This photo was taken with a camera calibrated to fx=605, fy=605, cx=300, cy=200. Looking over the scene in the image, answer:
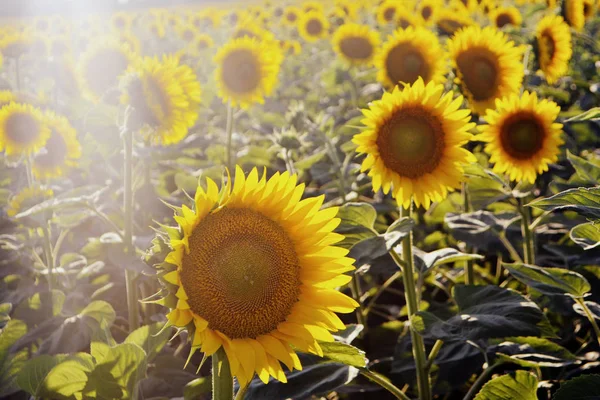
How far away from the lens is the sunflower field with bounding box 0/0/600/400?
1.35 meters

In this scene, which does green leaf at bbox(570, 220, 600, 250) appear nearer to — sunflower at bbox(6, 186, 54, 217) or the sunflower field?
the sunflower field

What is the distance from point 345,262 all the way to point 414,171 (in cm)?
78

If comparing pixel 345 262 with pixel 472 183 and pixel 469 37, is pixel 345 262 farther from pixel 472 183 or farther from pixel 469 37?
pixel 469 37

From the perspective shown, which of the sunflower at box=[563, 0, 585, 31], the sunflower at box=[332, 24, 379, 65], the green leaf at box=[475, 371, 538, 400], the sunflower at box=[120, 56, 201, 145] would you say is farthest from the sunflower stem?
the sunflower at box=[332, 24, 379, 65]

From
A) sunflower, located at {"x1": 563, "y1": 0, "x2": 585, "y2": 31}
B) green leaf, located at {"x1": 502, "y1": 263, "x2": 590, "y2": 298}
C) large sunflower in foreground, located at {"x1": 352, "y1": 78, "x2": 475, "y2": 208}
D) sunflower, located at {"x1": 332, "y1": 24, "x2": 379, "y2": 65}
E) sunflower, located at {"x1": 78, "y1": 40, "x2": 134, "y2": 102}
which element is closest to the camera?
green leaf, located at {"x1": 502, "y1": 263, "x2": 590, "y2": 298}

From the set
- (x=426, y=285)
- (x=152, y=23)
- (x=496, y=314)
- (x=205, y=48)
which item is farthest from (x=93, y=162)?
(x=152, y=23)

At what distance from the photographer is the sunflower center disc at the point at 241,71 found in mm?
3936

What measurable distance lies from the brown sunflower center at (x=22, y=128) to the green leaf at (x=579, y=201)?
240 centimetres

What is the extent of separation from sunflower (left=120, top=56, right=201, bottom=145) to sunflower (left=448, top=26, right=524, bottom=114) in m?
1.27

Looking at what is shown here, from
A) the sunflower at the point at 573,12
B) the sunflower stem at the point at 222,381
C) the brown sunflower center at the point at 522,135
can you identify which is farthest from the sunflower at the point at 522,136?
the sunflower at the point at 573,12

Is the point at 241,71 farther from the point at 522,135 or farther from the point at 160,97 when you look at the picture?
the point at 522,135

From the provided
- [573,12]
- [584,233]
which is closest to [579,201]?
[584,233]

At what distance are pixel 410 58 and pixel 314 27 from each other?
529cm

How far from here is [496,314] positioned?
165 centimetres
